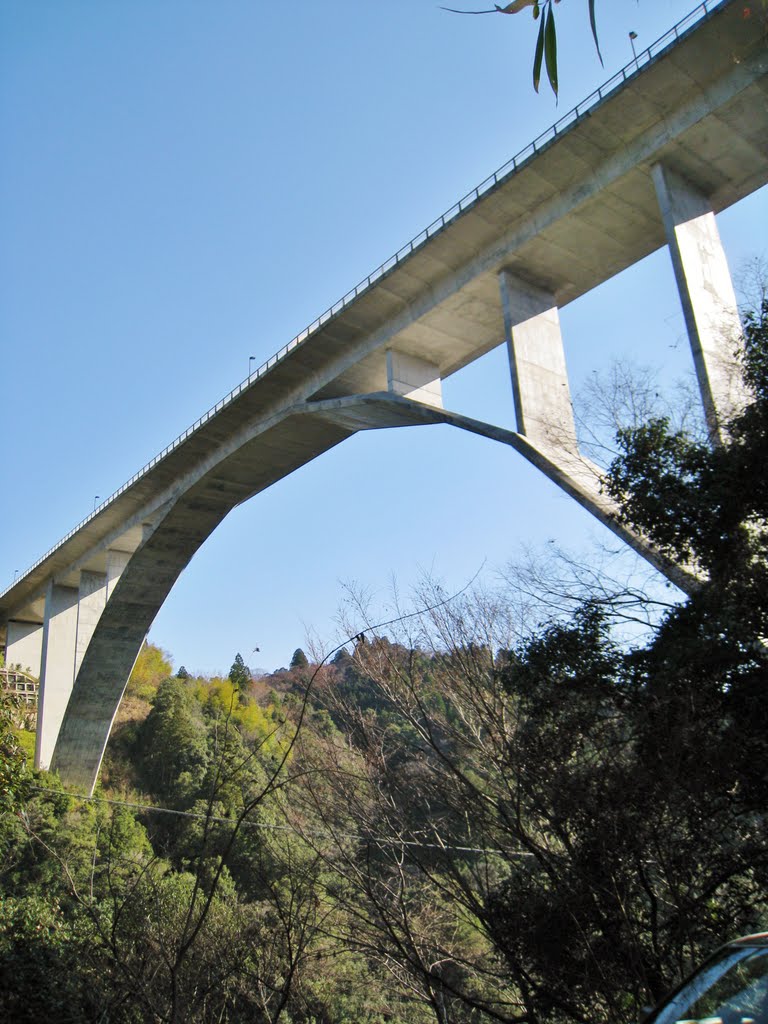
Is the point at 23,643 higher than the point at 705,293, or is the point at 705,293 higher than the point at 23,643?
the point at 23,643

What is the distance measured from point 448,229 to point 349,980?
11973 millimetres

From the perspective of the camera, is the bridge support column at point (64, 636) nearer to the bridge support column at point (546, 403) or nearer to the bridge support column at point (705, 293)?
the bridge support column at point (546, 403)

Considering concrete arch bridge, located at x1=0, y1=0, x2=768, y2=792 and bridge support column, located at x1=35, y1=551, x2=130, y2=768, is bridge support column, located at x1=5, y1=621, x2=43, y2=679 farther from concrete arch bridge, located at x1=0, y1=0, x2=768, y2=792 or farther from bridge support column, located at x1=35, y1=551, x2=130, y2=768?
concrete arch bridge, located at x1=0, y1=0, x2=768, y2=792

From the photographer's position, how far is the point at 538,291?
1288 cm

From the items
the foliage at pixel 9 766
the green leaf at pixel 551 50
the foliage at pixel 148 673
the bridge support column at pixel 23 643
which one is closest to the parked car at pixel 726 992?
the green leaf at pixel 551 50

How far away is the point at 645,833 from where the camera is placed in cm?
611

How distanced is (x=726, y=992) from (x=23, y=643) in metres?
32.1

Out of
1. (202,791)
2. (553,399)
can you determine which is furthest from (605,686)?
(202,791)

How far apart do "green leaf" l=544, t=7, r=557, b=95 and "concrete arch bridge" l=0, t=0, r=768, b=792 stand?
6.76m

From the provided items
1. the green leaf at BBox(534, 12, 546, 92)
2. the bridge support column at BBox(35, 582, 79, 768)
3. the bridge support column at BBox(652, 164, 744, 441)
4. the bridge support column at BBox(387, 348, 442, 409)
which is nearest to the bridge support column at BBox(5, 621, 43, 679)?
the bridge support column at BBox(35, 582, 79, 768)

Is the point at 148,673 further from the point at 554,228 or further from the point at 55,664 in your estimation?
the point at 554,228

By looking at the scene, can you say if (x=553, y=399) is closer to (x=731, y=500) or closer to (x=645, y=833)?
(x=731, y=500)

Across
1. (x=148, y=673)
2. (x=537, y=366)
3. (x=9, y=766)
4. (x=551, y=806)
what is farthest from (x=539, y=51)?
(x=148, y=673)

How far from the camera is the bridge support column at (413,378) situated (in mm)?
14023
